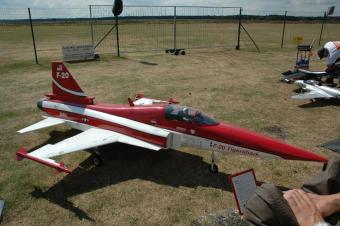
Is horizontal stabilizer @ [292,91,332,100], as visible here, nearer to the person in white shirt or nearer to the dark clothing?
the person in white shirt

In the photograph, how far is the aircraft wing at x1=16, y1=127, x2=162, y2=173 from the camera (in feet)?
28.1

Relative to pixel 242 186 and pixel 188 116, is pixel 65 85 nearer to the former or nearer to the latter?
pixel 188 116

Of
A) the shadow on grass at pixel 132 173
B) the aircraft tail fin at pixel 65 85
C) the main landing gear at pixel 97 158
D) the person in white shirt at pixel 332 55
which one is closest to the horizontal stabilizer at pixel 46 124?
the aircraft tail fin at pixel 65 85

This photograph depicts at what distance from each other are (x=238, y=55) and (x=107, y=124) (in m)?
23.4

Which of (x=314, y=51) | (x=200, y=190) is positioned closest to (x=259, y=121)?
(x=200, y=190)

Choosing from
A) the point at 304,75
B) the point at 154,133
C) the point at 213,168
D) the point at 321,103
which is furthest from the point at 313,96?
the point at 154,133

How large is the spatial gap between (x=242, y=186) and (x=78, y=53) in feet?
80.4

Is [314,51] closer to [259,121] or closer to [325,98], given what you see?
[325,98]

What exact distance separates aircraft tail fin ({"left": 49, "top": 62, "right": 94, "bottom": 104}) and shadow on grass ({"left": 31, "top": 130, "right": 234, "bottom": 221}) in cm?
233

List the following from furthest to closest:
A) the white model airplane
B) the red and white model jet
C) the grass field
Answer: the white model airplane → the red and white model jet → the grass field

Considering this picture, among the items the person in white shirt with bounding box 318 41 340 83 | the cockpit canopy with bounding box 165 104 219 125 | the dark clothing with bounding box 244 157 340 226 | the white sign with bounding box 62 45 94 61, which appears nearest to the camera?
the dark clothing with bounding box 244 157 340 226

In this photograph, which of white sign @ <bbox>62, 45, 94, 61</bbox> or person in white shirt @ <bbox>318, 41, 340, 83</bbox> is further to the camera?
white sign @ <bbox>62, 45, 94, 61</bbox>

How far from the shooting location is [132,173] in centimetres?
974

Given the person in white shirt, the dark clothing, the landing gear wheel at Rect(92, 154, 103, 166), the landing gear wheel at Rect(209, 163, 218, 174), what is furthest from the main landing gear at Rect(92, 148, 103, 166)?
the person in white shirt
